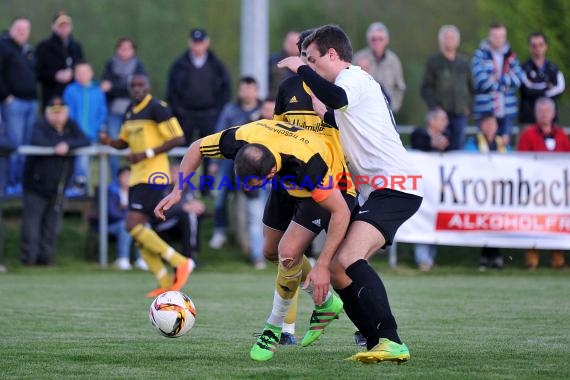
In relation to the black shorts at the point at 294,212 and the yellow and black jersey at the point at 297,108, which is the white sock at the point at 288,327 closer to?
the black shorts at the point at 294,212

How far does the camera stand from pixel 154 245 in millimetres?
12453

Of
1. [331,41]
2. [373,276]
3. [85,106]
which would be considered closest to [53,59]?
[85,106]

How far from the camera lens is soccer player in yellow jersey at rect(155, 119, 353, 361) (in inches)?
257

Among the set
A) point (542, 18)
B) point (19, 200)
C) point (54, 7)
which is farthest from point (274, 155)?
point (542, 18)

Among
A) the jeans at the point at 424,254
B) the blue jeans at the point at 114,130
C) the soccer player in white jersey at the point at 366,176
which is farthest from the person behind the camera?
the blue jeans at the point at 114,130

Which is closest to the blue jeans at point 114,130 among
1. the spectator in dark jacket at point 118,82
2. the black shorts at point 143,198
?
the spectator in dark jacket at point 118,82

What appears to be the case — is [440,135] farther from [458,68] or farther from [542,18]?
[542,18]

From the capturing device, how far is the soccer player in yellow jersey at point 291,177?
21.4ft

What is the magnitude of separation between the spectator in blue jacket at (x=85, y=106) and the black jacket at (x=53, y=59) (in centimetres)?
28

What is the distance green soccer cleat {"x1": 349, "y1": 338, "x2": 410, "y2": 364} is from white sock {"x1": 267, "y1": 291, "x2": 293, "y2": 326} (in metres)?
0.93

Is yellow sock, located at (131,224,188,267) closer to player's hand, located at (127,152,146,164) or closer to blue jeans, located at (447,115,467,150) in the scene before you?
player's hand, located at (127,152,146,164)

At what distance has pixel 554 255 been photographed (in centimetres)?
1541

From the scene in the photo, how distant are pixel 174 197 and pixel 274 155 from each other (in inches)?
35.7

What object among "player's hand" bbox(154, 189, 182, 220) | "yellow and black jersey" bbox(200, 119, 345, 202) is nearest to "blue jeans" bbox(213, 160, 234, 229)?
"player's hand" bbox(154, 189, 182, 220)
